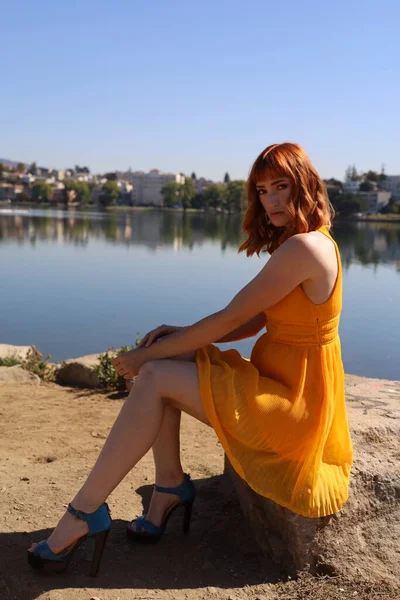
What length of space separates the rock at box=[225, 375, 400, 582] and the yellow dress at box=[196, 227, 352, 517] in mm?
93

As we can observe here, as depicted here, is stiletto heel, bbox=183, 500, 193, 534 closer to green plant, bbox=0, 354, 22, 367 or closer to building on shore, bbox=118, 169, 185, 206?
green plant, bbox=0, 354, 22, 367

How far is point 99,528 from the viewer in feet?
8.00

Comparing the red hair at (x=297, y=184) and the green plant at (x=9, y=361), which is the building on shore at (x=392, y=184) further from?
the red hair at (x=297, y=184)

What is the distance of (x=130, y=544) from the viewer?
108 inches

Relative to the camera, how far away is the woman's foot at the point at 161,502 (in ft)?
9.00

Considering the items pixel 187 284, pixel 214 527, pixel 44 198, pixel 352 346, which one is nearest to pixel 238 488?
pixel 214 527

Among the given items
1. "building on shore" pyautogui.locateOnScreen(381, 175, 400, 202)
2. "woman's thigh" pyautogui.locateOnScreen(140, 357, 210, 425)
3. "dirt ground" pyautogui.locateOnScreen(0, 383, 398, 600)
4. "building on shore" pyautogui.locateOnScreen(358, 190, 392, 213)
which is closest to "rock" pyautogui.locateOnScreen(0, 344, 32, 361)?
"dirt ground" pyautogui.locateOnScreen(0, 383, 398, 600)

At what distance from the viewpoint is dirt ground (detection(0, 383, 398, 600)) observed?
2.45 metres

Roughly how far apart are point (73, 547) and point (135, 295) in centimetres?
1196

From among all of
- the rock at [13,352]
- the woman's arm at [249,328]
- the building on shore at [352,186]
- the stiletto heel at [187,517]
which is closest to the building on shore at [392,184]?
the building on shore at [352,186]

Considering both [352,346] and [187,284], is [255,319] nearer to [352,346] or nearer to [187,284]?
[352,346]

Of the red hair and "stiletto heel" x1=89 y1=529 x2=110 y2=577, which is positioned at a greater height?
the red hair

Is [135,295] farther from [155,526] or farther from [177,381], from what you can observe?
[177,381]

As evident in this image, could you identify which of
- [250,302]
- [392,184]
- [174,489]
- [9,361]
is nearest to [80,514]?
[174,489]
